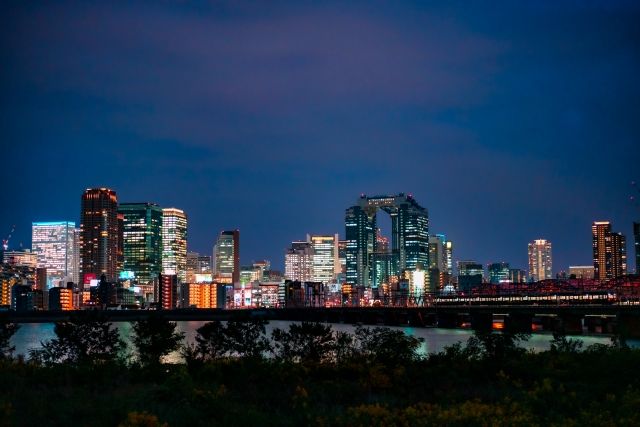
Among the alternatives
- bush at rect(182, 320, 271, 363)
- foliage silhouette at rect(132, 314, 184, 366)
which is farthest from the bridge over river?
bush at rect(182, 320, 271, 363)

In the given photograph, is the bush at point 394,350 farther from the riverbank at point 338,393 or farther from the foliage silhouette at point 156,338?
the foliage silhouette at point 156,338

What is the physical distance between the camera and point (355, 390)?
23.1m

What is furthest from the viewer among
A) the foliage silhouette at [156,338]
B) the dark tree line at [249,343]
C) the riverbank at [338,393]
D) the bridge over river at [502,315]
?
the bridge over river at [502,315]

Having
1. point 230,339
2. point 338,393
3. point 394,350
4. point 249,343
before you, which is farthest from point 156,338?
point 338,393

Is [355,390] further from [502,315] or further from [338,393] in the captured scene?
[502,315]

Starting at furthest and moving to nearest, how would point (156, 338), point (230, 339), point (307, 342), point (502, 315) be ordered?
point (502, 315)
point (230, 339)
point (156, 338)
point (307, 342)

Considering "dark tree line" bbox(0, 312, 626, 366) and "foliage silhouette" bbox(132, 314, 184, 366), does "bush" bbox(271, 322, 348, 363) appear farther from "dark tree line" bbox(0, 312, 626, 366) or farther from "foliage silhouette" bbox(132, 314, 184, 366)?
"foliage silhouette" bbox(132, 314, 184, 366)

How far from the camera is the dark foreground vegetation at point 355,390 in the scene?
1669 centimetres

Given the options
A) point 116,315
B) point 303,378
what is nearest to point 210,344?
point 303,378

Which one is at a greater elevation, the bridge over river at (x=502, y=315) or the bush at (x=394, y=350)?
the bush at (x=394, y=350)

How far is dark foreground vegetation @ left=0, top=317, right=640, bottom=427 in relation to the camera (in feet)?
54.7

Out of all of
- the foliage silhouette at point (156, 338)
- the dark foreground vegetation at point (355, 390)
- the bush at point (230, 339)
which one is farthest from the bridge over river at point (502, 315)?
the dark foreground vegetation at point (355, 390)

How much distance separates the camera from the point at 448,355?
32.0 m

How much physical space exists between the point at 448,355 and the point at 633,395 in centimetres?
1376
